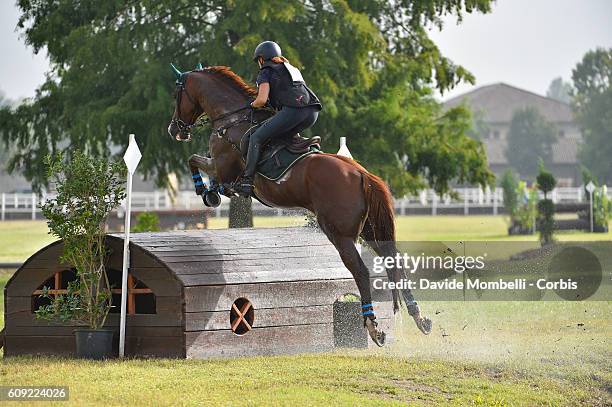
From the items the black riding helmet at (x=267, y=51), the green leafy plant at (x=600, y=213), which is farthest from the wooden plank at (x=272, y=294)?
the green leafy plant at (x=600, y=213)

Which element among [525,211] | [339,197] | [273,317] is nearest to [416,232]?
[525,211]

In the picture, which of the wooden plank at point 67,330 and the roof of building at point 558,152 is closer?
the wooden plank at point 67,330

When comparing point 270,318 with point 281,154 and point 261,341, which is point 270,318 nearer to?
point 261,341

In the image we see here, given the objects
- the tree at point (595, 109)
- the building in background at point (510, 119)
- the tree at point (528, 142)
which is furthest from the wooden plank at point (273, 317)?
the tree at point (528, 142)

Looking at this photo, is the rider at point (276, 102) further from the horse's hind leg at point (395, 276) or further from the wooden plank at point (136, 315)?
the wooden plank at point (136, 315)

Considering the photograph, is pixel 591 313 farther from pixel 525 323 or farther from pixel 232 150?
pixel 232 150

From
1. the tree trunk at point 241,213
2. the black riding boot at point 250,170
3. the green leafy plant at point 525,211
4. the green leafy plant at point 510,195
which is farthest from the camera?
the green leafy plant at point 510,195

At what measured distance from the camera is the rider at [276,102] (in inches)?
376

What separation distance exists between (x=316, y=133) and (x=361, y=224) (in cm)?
1291

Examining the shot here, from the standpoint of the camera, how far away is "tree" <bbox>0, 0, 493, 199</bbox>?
2147 cm

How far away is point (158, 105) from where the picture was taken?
2111cm

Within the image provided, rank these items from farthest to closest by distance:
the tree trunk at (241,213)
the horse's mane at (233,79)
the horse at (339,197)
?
the tree trunk at (241,213) < the horse's mane at (233,79) < the horse at (339,197)

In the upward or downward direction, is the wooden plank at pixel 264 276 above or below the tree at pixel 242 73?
below

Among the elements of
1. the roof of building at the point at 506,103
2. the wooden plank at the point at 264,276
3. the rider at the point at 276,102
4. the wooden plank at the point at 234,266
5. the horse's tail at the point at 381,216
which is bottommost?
the wooden plank at the point at 264,276
